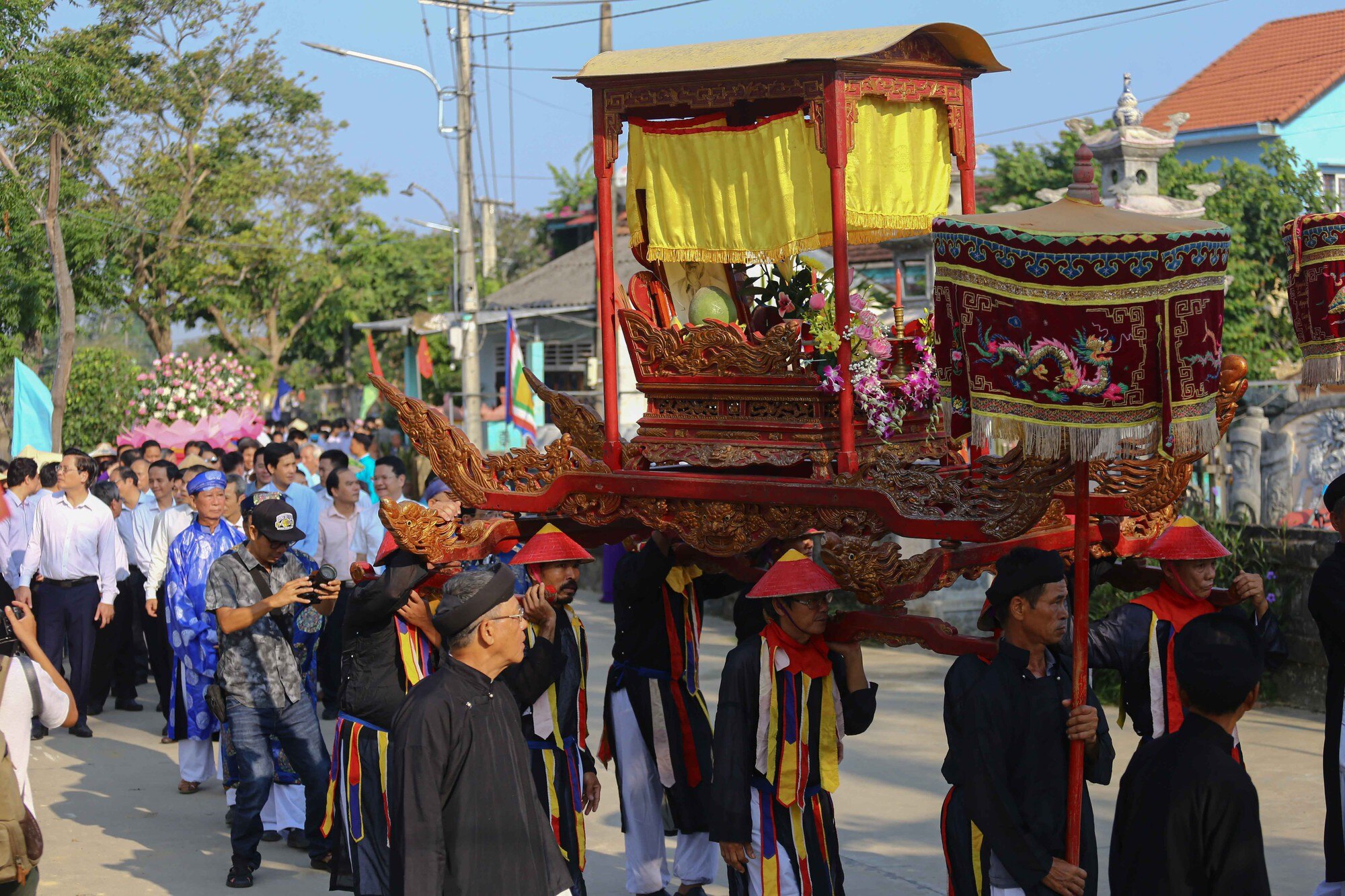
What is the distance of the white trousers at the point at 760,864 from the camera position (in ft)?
16.6

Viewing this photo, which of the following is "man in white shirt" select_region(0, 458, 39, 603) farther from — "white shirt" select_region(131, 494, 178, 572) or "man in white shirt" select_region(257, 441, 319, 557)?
"man in white shirt" select_region(257, 441, 319, 557)

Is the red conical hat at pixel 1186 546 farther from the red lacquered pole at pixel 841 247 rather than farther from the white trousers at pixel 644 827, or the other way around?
the white trousers at pixel 644 827

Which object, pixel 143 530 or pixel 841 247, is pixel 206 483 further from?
pixel 841 247

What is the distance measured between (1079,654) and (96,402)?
1719 cm

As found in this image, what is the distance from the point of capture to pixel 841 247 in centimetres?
512

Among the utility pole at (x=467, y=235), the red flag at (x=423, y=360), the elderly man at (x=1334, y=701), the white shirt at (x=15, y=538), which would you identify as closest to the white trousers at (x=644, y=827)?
the elderly man at (x=1334, y=701)

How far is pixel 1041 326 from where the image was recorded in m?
4.02

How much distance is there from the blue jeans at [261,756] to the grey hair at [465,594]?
3138mm

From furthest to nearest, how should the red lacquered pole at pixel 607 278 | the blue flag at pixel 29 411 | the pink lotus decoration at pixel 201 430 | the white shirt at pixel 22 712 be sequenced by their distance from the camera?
the pink lotus decoration at pixel 201 430, the blue flag at pixel 29 411, the red lacquered pole at pixel 607 278, the white shirt at pixel 22 712

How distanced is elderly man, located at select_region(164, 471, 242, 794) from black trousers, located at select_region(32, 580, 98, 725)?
71.7 inches

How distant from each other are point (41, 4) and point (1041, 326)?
1248cm

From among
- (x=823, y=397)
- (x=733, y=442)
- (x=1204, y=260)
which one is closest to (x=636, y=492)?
(x=733, y=442)

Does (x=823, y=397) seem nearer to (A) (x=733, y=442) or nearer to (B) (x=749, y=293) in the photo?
(A) (x=733, y=442)

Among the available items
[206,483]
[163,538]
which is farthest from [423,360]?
[206,483]
